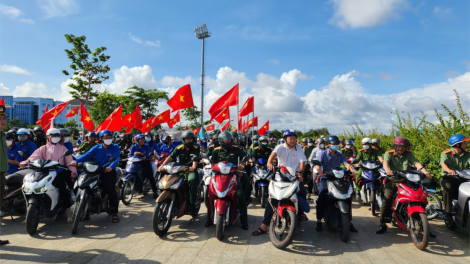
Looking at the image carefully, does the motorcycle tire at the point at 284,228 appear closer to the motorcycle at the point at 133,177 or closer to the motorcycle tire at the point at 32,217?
the motorcycle tire at the point at 32,217

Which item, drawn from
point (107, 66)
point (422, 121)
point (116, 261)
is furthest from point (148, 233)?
point (107, 66)

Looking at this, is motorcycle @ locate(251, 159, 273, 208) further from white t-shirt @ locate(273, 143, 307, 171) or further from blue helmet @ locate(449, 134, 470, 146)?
blue helmet @ locate(449, 134, 470, 146)

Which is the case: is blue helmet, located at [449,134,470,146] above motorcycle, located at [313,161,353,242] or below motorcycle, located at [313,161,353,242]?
above

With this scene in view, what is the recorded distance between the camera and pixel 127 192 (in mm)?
7250

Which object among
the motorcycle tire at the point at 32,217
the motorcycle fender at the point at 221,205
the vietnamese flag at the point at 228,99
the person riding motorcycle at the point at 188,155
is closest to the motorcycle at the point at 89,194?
the motorcycle tire at the point at 32,217

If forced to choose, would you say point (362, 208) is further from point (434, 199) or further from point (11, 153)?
point (11, 153)

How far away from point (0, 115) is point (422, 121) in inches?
401

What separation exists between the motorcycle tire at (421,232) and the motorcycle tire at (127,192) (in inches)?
232

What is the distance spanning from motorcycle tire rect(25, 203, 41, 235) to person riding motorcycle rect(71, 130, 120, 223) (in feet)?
3.43

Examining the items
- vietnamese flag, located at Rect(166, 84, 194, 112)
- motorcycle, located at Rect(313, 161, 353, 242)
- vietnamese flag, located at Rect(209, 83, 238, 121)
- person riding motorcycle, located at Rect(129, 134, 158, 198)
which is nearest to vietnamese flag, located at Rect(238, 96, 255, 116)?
vietnamese flag, located at Rect(209, 83, 238, 121)

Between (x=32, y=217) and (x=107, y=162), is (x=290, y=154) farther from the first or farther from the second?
(x=32, y=217)

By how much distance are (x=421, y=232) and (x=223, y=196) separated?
3.00 m

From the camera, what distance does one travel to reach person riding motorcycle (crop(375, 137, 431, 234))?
492 centimetres

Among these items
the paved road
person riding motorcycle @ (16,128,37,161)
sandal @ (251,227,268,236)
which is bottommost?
the paved road
